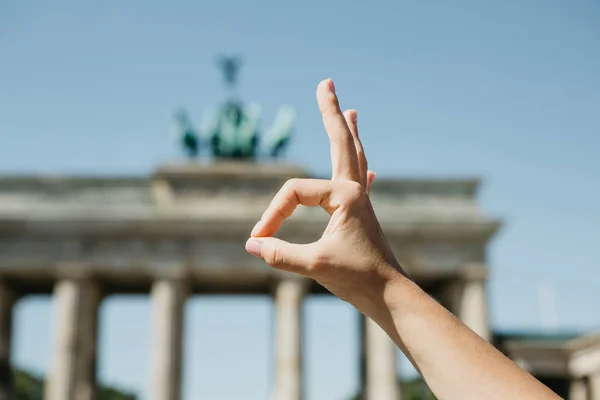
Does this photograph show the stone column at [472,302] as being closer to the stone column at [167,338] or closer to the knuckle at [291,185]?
the stone column at [167,338]

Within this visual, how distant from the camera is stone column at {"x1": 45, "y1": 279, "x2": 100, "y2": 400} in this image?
59.3 m

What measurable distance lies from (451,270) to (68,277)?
90.2ft

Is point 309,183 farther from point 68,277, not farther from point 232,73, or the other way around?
point 232,73

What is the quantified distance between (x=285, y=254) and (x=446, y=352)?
3.05 ft

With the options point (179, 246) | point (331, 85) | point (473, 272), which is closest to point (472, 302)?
point (473, 272)

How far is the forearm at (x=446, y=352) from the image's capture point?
3.77m

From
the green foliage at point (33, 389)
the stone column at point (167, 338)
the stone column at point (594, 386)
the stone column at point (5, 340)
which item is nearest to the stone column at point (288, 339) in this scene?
the stone column at point (167, 338)

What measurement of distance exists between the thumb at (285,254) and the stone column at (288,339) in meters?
55.9

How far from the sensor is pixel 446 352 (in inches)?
157

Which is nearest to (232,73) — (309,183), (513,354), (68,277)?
(68,277)

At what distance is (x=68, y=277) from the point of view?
2425 inches

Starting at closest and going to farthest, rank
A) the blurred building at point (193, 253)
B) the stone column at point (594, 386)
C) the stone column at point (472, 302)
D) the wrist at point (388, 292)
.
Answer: the wrist at point (388, 292) < the stone column at point (594, 386) < the blurred building at point (193, 253) < the stone column at point (472, 302)

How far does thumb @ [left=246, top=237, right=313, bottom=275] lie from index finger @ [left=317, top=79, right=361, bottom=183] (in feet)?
1.56

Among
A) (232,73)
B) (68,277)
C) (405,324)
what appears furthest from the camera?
(232,73)
